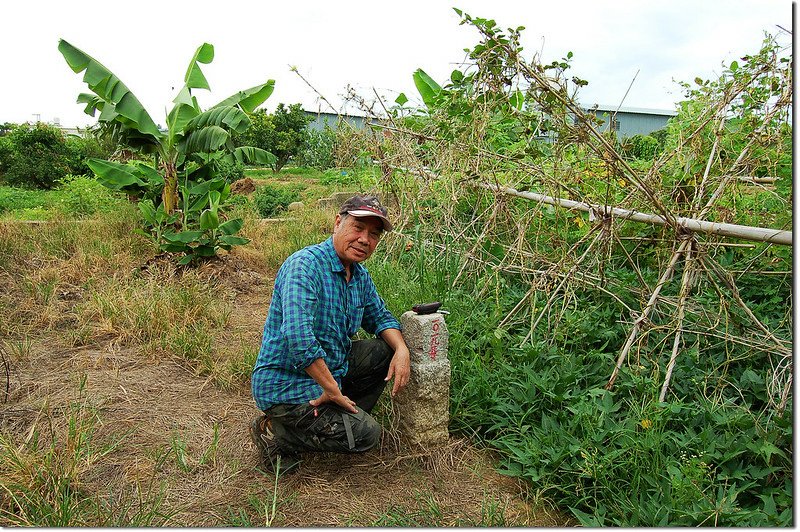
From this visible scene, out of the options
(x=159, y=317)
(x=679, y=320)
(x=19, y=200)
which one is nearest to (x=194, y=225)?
(x=159, y=317)

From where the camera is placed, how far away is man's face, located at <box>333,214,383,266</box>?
2.70m

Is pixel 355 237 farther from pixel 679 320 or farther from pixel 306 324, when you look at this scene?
pixel 679 320

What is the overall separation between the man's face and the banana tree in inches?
158

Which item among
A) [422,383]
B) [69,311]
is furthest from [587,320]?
[69,311]

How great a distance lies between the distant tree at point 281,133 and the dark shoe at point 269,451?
62.0 ft

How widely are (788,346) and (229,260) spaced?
5601mm

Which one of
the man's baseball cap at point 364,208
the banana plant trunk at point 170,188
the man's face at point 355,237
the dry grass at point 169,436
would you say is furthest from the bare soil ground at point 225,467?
the banana plant trunk at point 170,188

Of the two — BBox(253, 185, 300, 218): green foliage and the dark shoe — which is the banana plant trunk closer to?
BBox(253, 185, 300, 218): green foliage

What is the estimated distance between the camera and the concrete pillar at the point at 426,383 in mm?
2928

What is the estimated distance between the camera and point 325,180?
14.1 meters

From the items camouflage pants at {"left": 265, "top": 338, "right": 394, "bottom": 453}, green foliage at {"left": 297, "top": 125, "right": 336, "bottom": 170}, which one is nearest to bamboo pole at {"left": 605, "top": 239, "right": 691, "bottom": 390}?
camouflage pants at {"left": 265, "top": 338, "right": 394, "bottom": 453}

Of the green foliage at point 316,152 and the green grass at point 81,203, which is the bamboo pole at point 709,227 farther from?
the green foliage at point 316,152

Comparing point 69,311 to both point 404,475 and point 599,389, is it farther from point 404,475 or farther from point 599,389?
point 599,389

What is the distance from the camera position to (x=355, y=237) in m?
2.70
